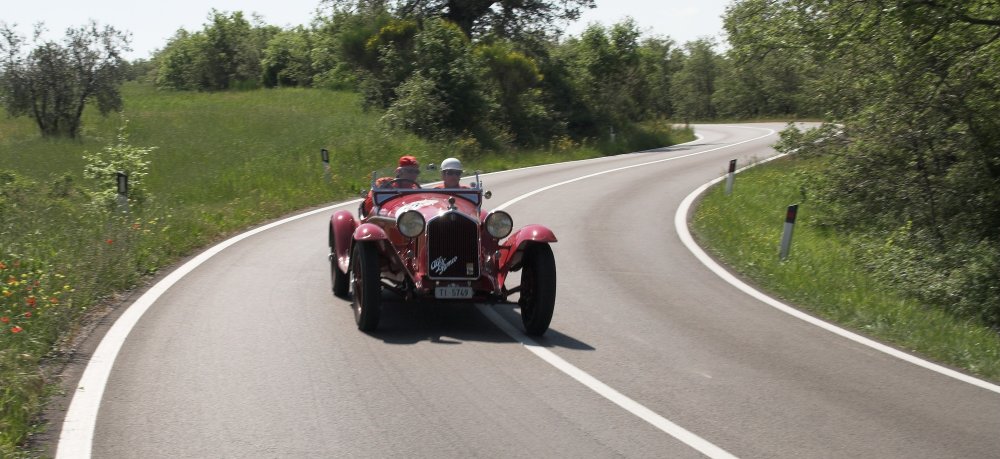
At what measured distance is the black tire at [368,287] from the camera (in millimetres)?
8508

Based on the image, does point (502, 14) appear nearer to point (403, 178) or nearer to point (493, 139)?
point (493, 139)

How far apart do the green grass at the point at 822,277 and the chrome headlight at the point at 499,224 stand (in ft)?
11.7

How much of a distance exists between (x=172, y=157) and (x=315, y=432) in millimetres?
22830

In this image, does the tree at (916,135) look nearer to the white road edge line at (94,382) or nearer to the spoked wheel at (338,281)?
the spoked wheel at (338,281)

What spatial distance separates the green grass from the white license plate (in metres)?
3.85

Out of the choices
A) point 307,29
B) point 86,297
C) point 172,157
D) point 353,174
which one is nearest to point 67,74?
point 172,157

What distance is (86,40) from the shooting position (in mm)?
34562

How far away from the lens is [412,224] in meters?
8.67

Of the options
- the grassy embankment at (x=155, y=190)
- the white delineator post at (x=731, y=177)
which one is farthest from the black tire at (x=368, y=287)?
the white delineator post at (x=731, y=177)

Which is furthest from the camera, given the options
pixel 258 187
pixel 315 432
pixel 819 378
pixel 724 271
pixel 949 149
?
pixel 258 187

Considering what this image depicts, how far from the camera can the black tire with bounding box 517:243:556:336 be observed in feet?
27.9

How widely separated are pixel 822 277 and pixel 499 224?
520cm

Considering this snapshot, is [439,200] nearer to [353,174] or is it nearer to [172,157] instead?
[353,174]

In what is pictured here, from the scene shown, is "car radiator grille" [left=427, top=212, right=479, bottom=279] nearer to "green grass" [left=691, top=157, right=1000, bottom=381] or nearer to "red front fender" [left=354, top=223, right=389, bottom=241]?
"red front fender" [left=354, top=223, right=389, bottom=241]
